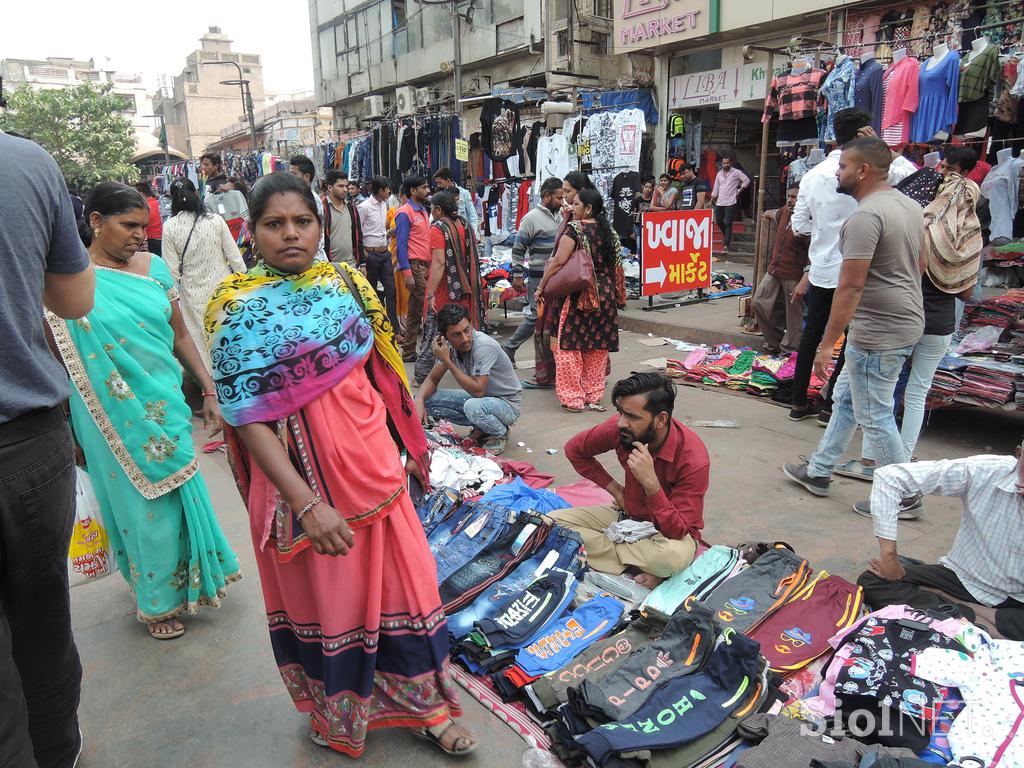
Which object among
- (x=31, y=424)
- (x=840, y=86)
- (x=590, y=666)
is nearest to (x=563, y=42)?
(x=840, y=86)

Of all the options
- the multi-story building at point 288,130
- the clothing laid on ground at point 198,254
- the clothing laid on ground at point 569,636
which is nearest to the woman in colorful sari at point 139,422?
the clothing laid on ground at point 569,636

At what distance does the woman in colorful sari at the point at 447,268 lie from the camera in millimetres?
6289

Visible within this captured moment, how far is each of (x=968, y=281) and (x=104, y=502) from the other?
14.2ft

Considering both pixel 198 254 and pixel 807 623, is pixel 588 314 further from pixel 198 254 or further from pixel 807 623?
pixel 807 623

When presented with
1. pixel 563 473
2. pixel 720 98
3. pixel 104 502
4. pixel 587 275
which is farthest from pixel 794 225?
pixel 720 98

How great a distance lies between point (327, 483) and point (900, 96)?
661 centimetres

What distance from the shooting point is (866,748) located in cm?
190

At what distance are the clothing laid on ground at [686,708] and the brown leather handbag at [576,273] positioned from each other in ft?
11.6

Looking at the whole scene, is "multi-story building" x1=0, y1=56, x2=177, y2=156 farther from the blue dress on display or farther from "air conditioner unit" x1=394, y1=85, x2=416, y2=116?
the blue dress on display

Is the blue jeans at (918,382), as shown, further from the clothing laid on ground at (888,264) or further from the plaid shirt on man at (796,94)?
the plaid shirt on man at (796,94)

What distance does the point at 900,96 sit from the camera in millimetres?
6336

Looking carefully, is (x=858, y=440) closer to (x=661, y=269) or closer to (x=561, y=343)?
(x=561, y=343)

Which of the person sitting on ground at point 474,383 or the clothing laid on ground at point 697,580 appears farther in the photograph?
the person sitting on ground at point 474,383

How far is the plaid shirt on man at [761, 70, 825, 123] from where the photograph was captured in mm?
6852
